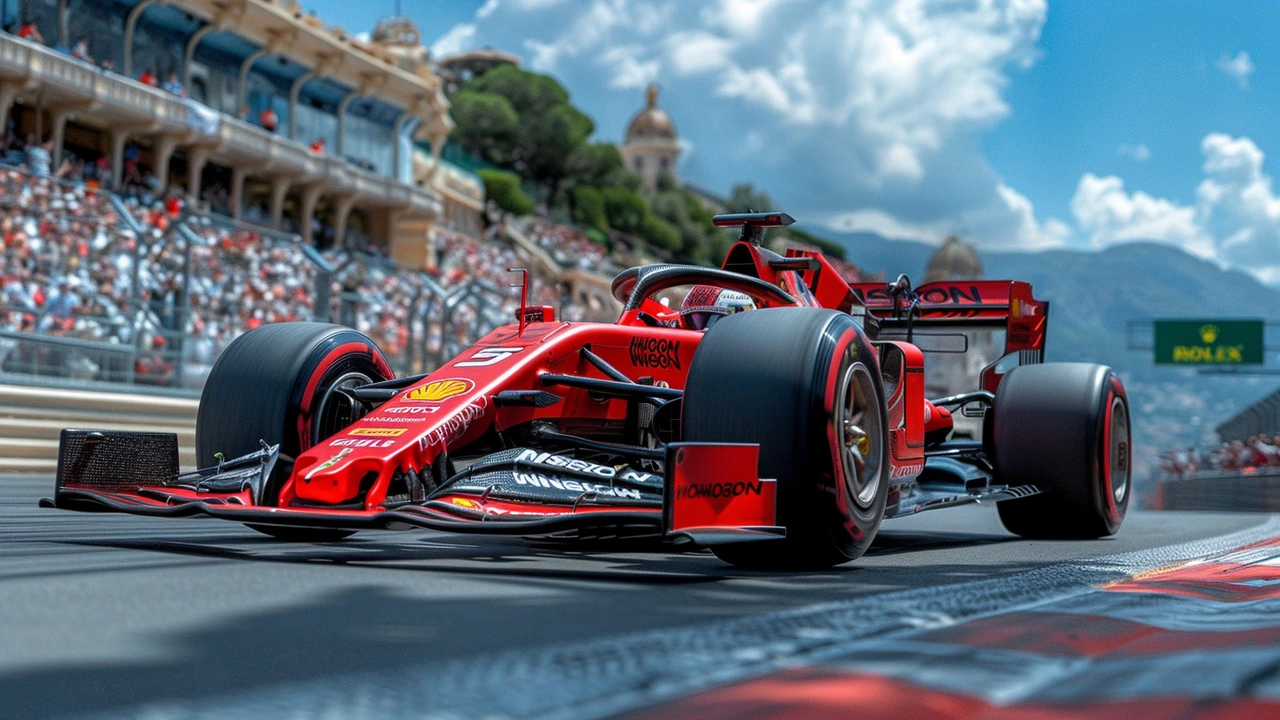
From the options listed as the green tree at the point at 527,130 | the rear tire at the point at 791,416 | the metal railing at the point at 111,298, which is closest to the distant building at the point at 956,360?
the metal railing at the point at 111,298

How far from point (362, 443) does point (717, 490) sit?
4.23ft

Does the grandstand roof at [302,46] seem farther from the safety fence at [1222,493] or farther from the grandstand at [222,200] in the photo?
the safety fence at [1222,493]

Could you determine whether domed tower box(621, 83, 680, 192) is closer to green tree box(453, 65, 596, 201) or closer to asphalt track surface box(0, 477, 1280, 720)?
green tree box(453, 65, 596, 201)

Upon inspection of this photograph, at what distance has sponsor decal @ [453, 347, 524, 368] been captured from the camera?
4902mm

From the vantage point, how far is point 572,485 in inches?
169

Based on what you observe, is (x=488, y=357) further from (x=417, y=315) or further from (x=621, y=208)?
(x=621, y=208)

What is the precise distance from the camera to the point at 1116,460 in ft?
23.6

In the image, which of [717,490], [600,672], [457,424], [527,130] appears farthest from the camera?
[527,130]

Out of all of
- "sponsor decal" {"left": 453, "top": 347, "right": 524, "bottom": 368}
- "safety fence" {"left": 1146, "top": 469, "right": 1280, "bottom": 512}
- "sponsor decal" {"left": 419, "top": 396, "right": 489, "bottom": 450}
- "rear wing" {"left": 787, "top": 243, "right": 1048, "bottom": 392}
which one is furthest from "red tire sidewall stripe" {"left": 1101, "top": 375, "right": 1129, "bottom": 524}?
"safety fence" {"left": 1146, "top": 469, "right": 1280, "bottom": 512}

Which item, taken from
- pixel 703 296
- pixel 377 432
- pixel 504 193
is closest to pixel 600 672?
pixel 377 432

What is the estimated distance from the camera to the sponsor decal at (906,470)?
5402 mm

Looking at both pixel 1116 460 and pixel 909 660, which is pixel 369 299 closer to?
pixel 1116 460

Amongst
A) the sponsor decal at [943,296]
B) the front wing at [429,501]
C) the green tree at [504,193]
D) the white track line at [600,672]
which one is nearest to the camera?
the white track line at [600,672]

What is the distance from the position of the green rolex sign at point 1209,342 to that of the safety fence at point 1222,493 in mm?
31309
